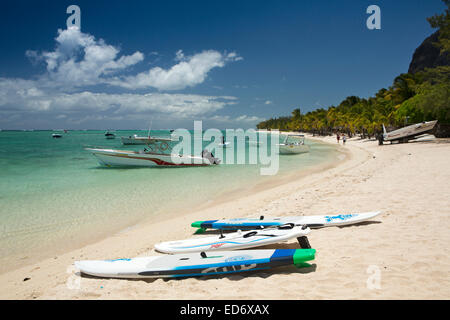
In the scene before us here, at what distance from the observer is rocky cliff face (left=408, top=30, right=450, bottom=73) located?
77.2 m

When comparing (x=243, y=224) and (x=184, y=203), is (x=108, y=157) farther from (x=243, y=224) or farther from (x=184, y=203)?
(x=243, y=224)

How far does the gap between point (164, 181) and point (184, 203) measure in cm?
563

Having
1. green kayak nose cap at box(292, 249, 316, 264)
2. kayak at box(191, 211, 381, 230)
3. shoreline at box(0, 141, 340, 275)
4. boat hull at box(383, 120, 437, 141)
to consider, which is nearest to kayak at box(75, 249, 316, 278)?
green kayak nose cap at box(292, 249, 316, 264)

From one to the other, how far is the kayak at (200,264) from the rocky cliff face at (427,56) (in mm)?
96568

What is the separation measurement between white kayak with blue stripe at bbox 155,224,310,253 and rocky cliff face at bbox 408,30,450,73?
95793mm

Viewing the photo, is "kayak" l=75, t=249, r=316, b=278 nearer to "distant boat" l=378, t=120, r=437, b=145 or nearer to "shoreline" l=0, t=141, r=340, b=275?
"shoreline" l=0, t=141, r=340, b=275

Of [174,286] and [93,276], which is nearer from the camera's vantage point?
[174,286]

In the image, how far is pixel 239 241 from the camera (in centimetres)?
497

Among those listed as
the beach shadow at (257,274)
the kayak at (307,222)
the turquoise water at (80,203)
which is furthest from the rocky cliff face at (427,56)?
the beach shadow at (257,274)

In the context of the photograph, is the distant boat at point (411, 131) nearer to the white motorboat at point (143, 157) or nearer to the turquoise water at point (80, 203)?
the turquoise water at point (80, 203)

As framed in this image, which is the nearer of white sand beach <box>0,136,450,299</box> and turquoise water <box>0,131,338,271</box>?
white sand beach <box>0,136,450,299</box>

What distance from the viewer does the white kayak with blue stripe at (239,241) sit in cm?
483

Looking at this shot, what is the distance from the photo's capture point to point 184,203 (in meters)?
11.0

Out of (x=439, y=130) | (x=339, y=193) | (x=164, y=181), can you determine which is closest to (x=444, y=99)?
(x=439, y=130)
